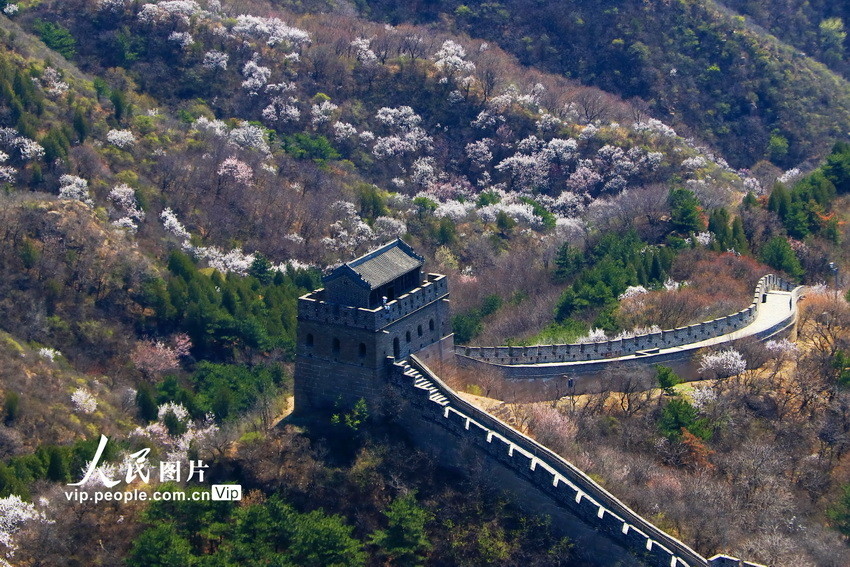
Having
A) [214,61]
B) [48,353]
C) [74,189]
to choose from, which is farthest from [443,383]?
[214,61]

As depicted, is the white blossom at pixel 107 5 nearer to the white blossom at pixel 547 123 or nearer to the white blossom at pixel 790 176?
the white blossom at pixel 547 123

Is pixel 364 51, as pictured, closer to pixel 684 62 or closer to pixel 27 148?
pixel 684 62

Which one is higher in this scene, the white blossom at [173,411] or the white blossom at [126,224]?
the white blossom at [126,224]

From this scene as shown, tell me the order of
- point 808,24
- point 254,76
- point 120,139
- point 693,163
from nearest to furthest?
point 120,139
point 693,163
point 254,76
point 808,24

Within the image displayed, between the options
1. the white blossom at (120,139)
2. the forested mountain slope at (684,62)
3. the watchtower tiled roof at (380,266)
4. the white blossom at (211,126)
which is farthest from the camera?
the forested mountain slope at (684,62)

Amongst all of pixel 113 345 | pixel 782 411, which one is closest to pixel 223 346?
pixel 113 345

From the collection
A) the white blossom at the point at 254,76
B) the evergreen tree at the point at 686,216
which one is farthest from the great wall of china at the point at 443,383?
the white blossom at the point at 254,76

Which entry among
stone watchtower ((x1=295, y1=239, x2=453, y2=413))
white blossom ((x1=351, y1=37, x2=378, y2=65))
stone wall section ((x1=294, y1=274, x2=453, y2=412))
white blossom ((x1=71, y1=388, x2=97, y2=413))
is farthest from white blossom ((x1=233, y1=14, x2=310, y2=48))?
stone wall section ((x1=294, y1=274, x2=453, y2=412))

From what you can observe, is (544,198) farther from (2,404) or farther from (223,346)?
(2,404)
